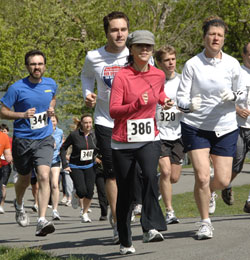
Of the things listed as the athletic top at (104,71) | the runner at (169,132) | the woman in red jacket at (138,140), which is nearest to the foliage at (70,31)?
the runner at (169,132)

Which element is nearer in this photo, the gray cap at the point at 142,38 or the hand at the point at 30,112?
the gray cap at the point at 142,38

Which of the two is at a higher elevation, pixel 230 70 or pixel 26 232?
pixel 230 70

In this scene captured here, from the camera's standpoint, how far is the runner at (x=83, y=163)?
1312 cm

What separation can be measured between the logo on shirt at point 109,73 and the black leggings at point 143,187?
122 centimetres

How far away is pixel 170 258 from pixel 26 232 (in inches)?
194

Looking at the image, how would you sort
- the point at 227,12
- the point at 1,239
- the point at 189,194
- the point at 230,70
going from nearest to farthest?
the point at 230,70 < the point at 1,239 < the point at 189,194 < the point at 227,12

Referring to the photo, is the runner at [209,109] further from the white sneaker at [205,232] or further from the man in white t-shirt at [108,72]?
the man in white t-shirt at [108,72]

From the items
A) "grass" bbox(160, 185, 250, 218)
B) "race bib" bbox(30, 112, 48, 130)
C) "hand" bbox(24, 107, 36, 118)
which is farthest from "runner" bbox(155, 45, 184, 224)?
"grass" bbox(160, 185, 250, 218)

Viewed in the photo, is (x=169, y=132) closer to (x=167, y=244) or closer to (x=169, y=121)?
(x=169, y=121)

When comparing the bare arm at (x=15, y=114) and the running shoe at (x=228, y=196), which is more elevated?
the bare arm at (x=15, y=114)

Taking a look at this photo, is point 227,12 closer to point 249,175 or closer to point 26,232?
point 249,175

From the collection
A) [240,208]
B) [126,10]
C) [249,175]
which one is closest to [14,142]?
[240,208]

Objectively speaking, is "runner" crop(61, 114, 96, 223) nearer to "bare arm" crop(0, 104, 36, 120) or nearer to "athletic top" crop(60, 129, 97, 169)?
"athletic top" crop(60, 129, 97, 169)

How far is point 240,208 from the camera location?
1487 cm
